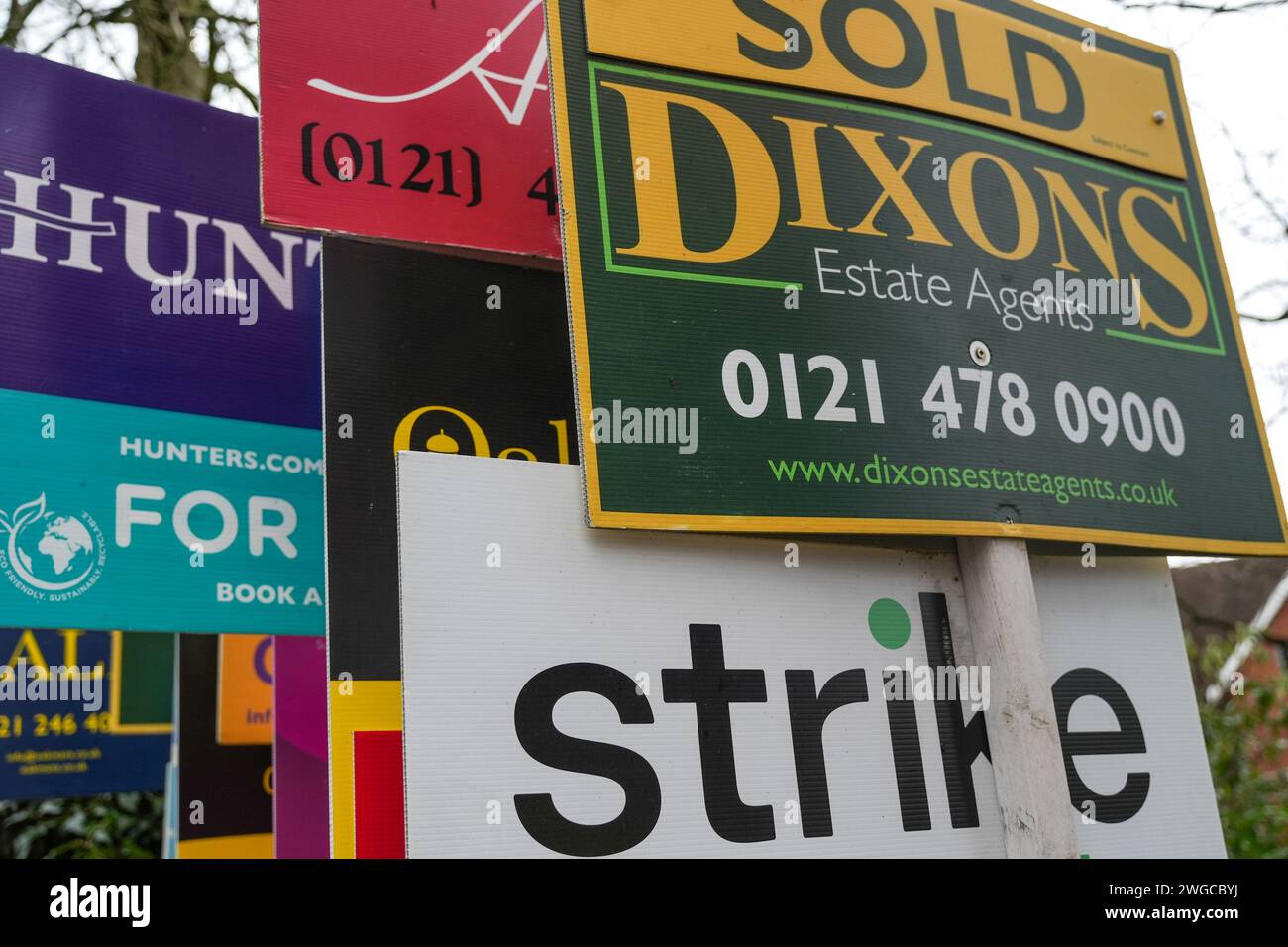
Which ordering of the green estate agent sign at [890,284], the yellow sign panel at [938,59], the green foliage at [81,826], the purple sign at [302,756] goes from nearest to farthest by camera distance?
Result: the green estate agent sign at [890,284] → the yellow sign panel at [938,59] → the purple sign at [302,756] → the green foliage at [81,826]

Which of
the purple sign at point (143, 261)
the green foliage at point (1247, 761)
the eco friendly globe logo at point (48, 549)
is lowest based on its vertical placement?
the green foliage at point (1247, 761)

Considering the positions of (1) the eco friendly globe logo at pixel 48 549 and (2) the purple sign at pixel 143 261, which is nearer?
(1) the eco friendly globe logo at pixel 48 549

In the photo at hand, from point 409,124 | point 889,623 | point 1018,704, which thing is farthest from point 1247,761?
point 409,124

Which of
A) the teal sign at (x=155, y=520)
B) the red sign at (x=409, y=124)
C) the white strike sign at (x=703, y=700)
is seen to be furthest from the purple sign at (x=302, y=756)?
the white strike sign at (x=703, y=700)

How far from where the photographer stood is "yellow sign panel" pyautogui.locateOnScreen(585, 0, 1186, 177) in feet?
10.1

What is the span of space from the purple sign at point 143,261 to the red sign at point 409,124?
777 millimetres

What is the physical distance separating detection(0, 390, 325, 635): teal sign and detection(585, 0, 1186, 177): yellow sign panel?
166 cm

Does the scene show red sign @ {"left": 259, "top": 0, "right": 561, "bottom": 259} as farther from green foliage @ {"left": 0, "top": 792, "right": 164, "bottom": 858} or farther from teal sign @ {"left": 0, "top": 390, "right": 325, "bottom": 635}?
green foliage @ {"left": 0, "top": 792, "right": 164, "bottom": 858}

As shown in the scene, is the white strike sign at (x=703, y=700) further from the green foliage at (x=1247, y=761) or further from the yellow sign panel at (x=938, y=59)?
the green foliage at (x=1247, y=761)

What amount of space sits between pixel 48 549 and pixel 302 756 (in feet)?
4.60

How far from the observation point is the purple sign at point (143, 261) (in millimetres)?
3463

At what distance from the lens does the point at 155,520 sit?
3463 millimetres

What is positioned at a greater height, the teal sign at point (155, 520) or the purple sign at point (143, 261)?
the purple sign at point (143, 261)

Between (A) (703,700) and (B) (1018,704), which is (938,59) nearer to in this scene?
(B) (1018,704)
